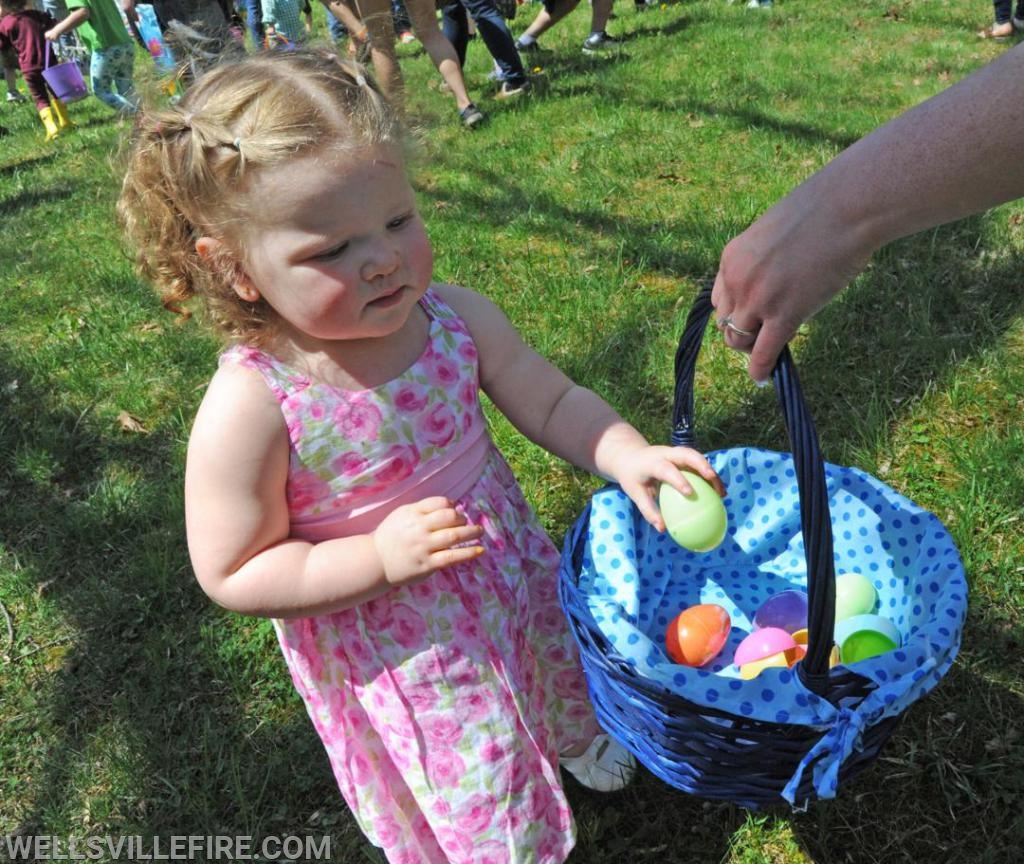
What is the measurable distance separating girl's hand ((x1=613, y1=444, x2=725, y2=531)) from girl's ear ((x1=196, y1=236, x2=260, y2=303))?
695 millimetres

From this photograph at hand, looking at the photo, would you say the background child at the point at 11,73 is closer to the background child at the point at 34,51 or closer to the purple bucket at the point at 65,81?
the background child at the point at 34,51

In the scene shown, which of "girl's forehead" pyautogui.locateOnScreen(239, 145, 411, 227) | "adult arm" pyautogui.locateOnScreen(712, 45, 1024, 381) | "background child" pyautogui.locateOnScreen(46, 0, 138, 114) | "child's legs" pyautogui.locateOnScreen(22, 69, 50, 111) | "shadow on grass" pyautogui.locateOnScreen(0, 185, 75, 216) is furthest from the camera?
"child's legs" pyautogui.locateOnScreen(22, 69, 50, 111)

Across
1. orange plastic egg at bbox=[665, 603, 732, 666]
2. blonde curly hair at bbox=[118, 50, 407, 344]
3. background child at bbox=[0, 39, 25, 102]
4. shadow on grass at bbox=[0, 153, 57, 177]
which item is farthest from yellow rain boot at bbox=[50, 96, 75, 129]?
orange plastic egg at bbox=[665, 603, 732, 666]

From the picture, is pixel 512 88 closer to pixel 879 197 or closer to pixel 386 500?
pixel 386 500

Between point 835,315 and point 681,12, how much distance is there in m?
5.82

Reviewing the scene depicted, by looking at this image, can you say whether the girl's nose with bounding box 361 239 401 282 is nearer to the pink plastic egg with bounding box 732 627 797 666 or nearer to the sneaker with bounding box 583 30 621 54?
the pink plastic egg with bounding box 732 627 797 666

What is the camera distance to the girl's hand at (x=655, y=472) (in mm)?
1558

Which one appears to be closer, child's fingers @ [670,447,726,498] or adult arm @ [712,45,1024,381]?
adult arm @ [712,45,1024,381]

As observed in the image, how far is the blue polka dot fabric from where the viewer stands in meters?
1.21

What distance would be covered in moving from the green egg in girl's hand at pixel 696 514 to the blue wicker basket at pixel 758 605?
139 mm

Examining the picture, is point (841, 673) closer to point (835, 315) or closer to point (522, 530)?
point (522, 530)

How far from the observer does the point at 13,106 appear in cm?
1007

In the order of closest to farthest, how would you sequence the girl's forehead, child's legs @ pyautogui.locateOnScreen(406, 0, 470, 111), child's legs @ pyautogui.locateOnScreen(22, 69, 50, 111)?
the girl's forehead < child's legs @ pyautogui.locateOnScreen(406, 0, 470, 111) < child's legs @ pyautogui.locateOnScreen(22, 69, 50, 111)

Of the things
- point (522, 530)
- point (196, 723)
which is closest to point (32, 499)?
point (196, 723)
